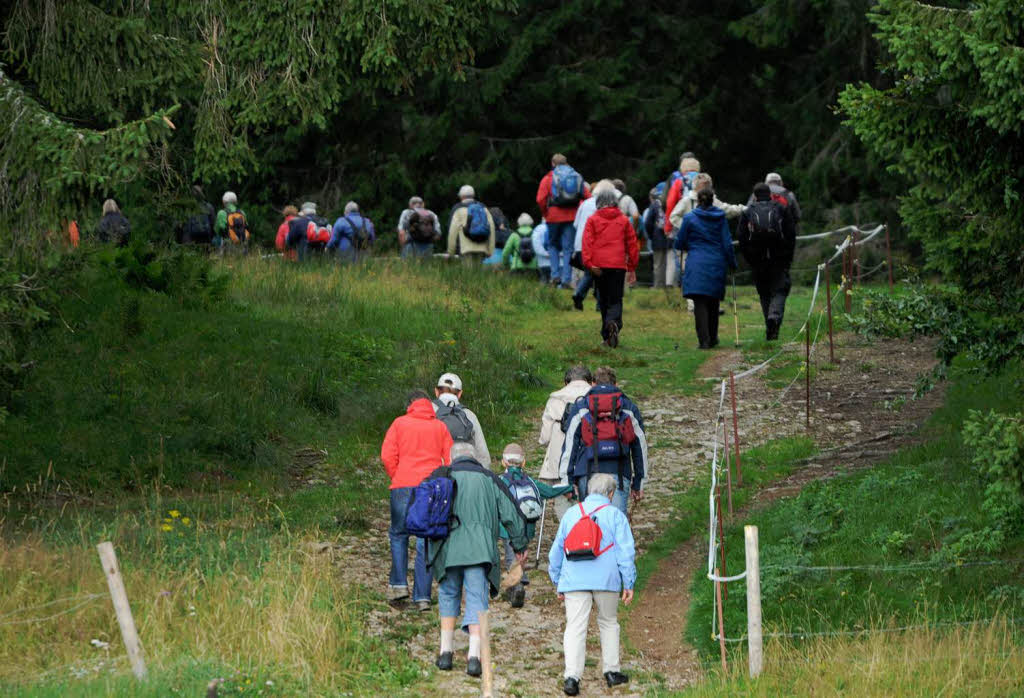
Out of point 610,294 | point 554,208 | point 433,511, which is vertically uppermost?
point 554,208

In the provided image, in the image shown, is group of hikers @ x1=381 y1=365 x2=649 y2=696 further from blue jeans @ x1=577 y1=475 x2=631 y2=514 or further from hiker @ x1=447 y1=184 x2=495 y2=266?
hiker @ x1=447 y1=184 x2=495 y2=266

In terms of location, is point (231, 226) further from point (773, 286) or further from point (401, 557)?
point (401, 557)

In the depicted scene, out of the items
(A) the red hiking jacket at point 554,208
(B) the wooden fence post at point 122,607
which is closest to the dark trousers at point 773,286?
(A) the red hiking jacket at point 554,208

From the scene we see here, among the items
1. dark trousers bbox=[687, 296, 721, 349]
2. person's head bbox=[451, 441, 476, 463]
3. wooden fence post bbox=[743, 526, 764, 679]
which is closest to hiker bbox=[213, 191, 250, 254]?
dark trousers bbox=[687, 296, 721, 349]

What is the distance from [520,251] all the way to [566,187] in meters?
3.10

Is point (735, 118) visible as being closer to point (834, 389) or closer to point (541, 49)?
point (541, 49)

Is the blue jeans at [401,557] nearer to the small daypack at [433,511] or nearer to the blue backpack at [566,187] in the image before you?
the small daypack at [433,511]

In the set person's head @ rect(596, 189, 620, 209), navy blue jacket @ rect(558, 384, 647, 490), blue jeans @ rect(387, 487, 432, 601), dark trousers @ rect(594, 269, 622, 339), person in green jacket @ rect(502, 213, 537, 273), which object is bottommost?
blue jeans @ rect(387, 487, 432, 601)

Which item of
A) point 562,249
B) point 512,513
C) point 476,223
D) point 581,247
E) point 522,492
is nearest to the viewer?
point 512,513

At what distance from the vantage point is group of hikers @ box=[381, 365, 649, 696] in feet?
32.2

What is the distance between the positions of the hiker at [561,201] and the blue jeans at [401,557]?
38.9ft

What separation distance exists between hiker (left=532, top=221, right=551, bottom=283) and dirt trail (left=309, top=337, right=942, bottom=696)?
628cm

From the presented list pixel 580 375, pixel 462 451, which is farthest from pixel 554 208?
pixel 462 451

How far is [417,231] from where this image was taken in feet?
82.5
